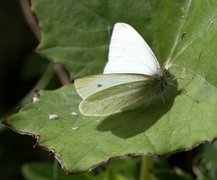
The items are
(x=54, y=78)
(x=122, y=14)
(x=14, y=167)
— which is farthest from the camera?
(x=14, y=167)

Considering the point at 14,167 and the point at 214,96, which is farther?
the point at 14,167

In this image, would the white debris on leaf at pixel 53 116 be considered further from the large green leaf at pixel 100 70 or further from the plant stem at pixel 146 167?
the plant stem at pixel 146 167

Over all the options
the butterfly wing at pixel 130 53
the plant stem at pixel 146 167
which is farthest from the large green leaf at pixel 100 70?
the plant stem at pixel 146 167

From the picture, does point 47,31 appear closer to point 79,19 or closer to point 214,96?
point 79,19

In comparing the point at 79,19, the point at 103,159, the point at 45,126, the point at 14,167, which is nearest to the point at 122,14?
the point at 79,19

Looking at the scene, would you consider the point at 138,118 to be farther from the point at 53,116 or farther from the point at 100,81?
the point at 53,116

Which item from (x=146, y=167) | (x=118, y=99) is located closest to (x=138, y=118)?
(x=118, y=99)

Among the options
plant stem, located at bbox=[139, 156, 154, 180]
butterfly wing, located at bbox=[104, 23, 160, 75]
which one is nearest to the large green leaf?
butterfly wing, located at bbox=[104, 23, 160, 75]
